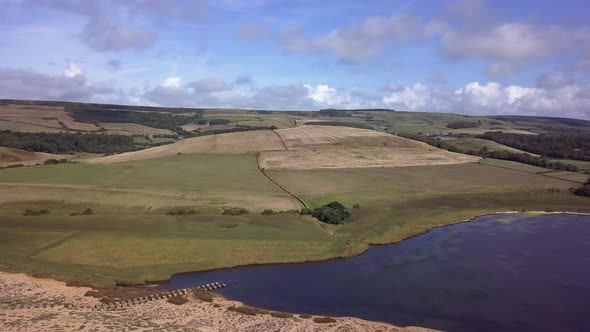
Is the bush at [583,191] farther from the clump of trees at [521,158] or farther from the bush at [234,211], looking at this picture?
the bush at [234,211]

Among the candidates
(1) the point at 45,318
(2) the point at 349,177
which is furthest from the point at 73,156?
(1) the point at 45,318

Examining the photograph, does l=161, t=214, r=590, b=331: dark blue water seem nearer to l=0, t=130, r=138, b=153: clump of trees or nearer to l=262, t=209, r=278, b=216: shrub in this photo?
l=262, t=209, r=278, b=216: shrub

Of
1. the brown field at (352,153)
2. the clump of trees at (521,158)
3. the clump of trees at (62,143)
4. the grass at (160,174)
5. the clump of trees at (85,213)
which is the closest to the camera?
the clump of trees at (85,213)

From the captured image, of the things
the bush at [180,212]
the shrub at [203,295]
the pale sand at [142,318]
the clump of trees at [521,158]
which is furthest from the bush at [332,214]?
the clump of trees at [521,158]

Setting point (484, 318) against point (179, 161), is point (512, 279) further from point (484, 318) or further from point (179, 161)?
point (179, 161)

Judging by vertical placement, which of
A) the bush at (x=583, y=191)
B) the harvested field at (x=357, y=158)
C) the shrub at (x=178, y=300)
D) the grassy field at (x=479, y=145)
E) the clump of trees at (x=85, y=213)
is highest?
the grassy field at (x=479, y=145)

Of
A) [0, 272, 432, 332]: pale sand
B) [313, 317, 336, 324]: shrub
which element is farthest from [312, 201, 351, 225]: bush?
[313, 317, 336, 324]: shrub
